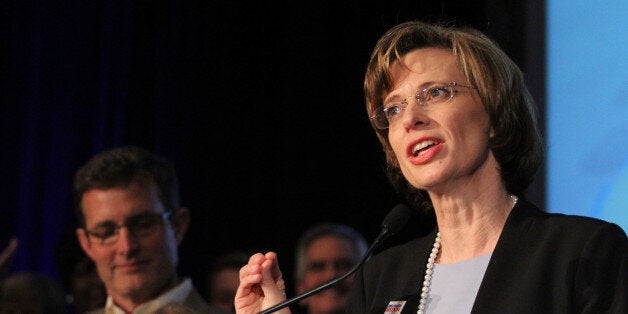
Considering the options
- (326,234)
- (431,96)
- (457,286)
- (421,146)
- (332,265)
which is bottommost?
(332,265)

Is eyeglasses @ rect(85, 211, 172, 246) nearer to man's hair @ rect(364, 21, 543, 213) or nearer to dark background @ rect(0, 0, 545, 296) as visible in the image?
man's hair @ rect(364, 21, 543, 213)

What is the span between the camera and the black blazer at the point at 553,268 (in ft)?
6.18

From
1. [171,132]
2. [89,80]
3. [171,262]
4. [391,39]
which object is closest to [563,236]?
[391,39]

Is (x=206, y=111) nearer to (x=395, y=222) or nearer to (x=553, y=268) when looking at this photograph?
(x=395, y=222)

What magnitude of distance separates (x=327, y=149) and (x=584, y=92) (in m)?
2.41

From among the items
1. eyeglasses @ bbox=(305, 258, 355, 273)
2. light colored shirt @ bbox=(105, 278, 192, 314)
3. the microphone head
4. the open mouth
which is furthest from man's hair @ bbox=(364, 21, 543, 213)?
eyeglasses @ bbox=(305, 258, 355, 273)

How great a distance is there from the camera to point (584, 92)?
122 inches

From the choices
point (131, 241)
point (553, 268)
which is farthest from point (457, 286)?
point (131, 241)

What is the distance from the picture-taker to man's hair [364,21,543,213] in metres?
2.24

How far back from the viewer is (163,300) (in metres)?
3.06

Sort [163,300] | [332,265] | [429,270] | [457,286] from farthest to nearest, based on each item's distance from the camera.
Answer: [332,265], [163,300], [429,270], [457,286]

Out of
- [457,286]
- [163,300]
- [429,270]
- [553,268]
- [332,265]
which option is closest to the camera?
[553,268]

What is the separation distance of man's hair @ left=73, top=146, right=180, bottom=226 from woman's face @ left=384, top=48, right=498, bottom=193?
3.92 ft

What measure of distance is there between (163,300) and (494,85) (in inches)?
53.9
